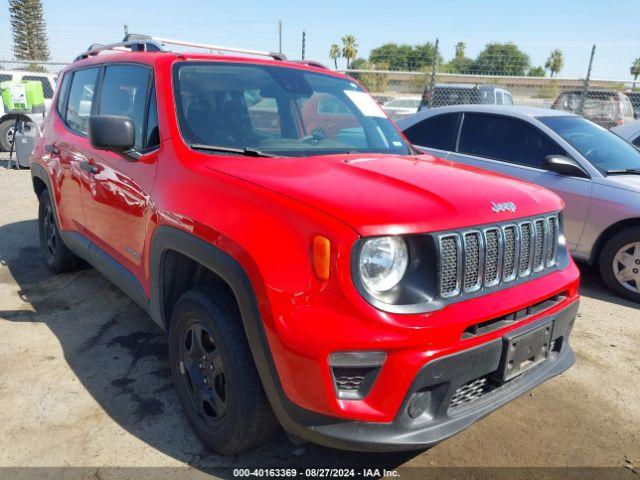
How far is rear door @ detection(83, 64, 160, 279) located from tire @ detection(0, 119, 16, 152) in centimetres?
1001

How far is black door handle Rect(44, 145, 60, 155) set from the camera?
414 cm

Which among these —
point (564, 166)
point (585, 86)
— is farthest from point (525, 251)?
point (585, 86)

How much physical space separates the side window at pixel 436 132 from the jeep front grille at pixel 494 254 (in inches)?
132

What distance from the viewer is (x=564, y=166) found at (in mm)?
4777

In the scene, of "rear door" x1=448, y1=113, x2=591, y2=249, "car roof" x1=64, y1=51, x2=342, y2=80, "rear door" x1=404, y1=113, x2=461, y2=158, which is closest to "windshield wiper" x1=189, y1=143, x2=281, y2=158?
"car roof" x1=64, y1=51, x2=342, y2=80

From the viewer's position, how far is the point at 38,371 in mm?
3168

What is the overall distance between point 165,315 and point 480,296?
163cm

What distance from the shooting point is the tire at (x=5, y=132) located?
1184 centimetres

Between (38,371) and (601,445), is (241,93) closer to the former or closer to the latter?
(38,371)

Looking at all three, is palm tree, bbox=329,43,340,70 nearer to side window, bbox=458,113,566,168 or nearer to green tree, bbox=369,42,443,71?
green tree, bbox=369,42,443,71

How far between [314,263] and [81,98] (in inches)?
121

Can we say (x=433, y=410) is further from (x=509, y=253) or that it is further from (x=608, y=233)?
(x=608, y=233)

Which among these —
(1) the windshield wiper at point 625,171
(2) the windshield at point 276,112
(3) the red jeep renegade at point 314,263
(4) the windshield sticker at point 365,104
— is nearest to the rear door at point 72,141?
(3) the red jeep renegade at point 314,263

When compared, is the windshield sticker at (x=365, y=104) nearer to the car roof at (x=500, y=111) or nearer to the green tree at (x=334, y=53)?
the car roof at (x=500, y=111)
